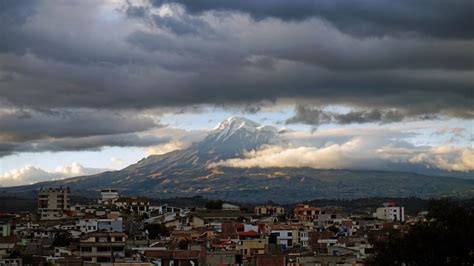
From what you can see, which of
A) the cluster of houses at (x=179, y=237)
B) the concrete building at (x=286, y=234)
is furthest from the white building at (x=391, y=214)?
the concrete building at (x=286, y=234)

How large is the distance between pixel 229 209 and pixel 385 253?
113349mm

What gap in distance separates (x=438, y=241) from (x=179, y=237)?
62355 millimetres

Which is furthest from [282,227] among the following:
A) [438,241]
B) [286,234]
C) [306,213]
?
[438,241]

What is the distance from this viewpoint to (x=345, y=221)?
5586 inches

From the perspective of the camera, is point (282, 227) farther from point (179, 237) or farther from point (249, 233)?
point (179, 237)

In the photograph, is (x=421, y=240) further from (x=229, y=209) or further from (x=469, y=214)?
(x=229, y=209)

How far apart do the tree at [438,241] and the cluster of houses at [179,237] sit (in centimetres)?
2282

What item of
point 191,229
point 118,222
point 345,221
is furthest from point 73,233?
point 345,221

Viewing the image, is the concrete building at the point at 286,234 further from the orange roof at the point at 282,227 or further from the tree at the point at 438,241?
the tree at the point at 438,241

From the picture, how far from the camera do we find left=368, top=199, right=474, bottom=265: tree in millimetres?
52438

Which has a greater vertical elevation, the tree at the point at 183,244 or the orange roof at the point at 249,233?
the orange roof at the point at 249,233

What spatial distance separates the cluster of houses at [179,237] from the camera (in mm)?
82625

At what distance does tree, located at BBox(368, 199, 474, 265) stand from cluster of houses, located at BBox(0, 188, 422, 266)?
22.8m

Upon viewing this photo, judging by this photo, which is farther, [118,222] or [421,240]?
[118,222]
